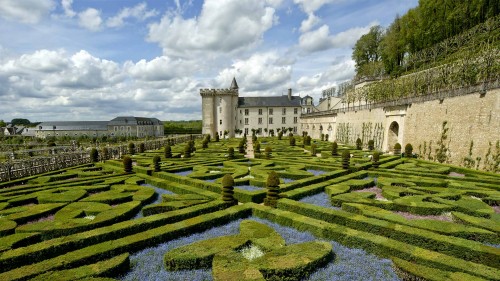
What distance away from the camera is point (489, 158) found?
62.6ft

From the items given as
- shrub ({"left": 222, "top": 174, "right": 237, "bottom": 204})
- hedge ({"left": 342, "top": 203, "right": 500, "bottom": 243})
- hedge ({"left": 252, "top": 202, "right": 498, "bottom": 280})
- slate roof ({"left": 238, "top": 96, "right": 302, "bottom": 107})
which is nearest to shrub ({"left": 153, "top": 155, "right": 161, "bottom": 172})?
shrub ({"left": 222, "top": 174, "right": 237, "bottom": 204})

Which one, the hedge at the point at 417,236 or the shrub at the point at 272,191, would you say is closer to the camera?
the hedge at the point at 417,236

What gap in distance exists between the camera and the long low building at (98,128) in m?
98.4

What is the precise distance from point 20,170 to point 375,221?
2189 centimetres

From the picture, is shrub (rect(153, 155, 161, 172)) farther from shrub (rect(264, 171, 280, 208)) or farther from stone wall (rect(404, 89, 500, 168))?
stone wall (rect(404, 89, 500, 168))

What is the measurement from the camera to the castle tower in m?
65.5

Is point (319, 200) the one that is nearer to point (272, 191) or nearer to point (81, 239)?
point (272, 191)

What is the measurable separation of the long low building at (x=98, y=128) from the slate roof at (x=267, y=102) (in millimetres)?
46997

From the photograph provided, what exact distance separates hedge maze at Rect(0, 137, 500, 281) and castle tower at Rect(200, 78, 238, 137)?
5183 centimetres

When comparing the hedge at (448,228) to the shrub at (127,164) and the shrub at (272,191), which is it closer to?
the shrub at (272,191)

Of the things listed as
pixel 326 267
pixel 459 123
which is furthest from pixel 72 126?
pixel 326 267

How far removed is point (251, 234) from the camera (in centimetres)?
849

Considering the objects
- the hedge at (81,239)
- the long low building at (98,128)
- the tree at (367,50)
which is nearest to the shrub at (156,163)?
the hedge at (81,239)

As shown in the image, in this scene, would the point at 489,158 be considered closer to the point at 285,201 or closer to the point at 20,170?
the point at 285,201
